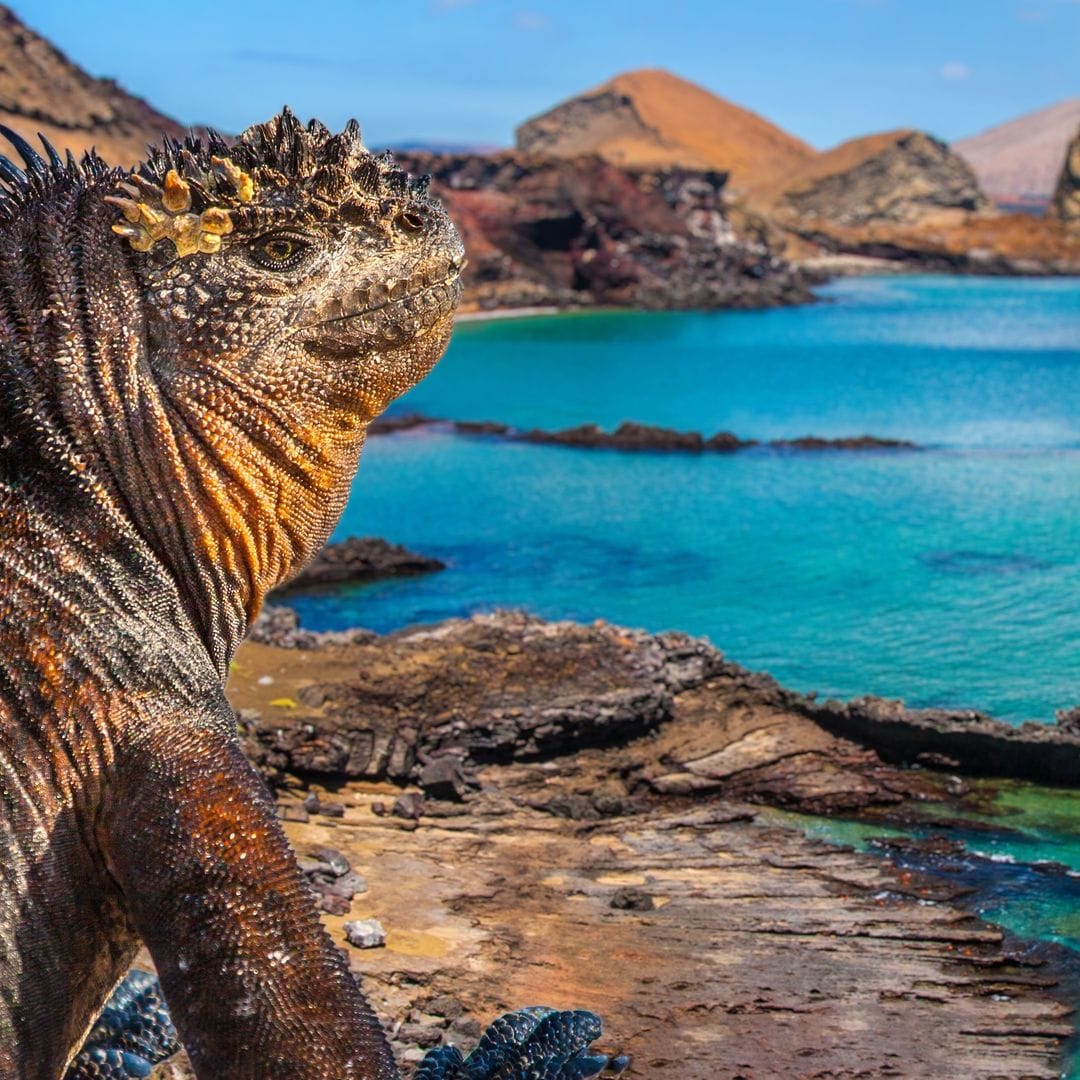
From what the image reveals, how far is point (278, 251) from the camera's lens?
356 centimetres

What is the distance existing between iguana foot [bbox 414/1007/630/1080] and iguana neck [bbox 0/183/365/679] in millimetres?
1402

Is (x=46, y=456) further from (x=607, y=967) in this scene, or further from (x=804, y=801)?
(x=804, y=801)

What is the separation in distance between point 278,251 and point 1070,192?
381 feet

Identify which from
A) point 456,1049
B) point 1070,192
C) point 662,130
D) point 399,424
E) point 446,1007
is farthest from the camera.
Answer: point 662,130

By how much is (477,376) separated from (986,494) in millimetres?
25032

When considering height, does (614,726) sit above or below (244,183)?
below

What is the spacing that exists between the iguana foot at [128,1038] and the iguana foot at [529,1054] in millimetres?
1163

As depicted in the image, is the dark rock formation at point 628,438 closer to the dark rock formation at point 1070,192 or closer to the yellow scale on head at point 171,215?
the yellow scale on head at point 171,215

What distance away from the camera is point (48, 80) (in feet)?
215

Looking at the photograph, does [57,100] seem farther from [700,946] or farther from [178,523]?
[178,523]

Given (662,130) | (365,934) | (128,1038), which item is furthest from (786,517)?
(662,130)

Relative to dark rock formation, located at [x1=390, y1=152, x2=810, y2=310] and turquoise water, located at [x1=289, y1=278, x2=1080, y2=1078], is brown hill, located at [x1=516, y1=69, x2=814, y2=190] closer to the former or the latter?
dark rock formation, located at [x1=390, y1=152, x2=810, y2=310]

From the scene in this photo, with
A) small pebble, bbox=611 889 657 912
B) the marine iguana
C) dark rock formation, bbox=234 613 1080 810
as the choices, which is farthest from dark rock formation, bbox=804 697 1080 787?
the marine iguana

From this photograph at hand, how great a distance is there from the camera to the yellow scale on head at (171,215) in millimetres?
3420
